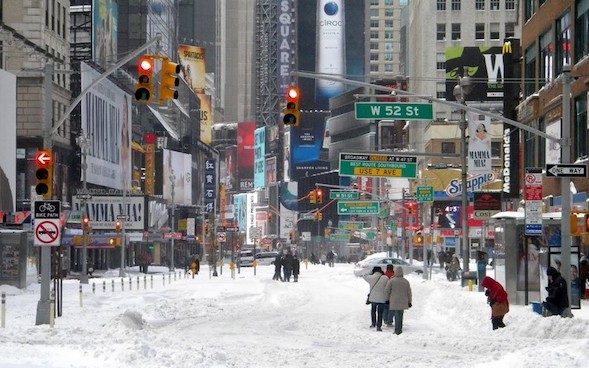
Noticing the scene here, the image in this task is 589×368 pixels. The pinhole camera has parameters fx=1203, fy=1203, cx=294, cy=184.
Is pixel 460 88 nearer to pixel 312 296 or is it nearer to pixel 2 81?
Result: pixel 312 296

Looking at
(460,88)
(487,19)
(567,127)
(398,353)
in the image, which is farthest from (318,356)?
(487,19)

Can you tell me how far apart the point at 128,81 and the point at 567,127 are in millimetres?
101771

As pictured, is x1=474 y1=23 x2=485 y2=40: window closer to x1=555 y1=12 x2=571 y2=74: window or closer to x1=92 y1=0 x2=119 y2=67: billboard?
x1=92 y1=0 x2=119 y2=67: billboard

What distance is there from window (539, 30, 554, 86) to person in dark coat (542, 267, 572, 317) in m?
23.4

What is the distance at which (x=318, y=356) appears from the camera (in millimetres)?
23281

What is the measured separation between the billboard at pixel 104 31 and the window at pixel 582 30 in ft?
238

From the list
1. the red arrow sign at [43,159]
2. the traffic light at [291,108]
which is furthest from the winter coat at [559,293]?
the red arrow sign at [43,159]

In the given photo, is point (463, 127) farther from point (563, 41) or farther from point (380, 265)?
point (380, 265)

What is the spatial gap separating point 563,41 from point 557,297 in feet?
74.2

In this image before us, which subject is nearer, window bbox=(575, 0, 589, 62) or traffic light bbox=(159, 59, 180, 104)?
traffic light bbox=(159, 59, 180, 104)

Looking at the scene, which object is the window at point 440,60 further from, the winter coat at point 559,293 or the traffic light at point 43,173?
the traffic light at point 43,173

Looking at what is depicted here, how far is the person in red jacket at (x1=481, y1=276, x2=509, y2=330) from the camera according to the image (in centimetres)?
2767

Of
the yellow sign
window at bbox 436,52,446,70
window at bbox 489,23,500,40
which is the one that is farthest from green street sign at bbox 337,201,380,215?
window at bbox 489,23,500,40

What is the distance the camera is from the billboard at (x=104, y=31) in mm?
114000
